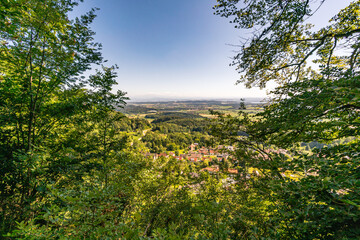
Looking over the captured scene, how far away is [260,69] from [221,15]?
9.40ft

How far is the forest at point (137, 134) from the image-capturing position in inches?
80.9

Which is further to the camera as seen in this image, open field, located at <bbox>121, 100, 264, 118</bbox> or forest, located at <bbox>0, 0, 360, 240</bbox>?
open field, located at <bbox>121, 100, 264, 118</bbox>

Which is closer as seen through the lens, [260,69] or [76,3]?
[76,3]

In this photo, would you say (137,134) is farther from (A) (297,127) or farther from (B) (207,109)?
(A) (297,127)

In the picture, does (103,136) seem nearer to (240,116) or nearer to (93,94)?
(93,94)

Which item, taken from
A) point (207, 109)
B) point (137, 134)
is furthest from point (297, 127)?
point (137, 134)

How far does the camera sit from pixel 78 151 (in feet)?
14.3

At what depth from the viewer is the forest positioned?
80.9 inches

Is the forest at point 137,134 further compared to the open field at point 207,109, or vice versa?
the open field at point 207,109

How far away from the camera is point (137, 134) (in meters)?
5.92

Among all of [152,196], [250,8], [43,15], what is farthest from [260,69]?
[152,196]

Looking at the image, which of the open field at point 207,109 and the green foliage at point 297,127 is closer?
the green foliage at point 297,127

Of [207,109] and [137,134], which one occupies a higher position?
[207,109]

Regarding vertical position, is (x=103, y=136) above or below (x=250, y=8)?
below
